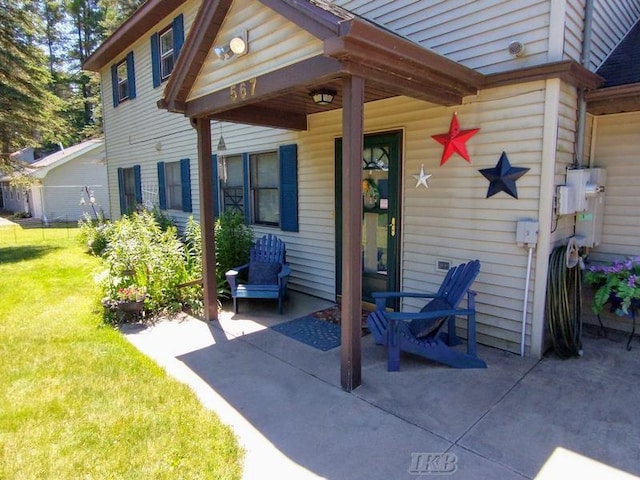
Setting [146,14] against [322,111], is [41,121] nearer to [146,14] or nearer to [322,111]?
[146,14]

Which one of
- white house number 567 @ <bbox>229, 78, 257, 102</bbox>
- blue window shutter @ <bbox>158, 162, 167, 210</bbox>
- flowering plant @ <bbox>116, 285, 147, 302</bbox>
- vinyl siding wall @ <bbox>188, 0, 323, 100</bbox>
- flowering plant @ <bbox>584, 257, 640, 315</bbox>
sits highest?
vinyl siding wall @ <bbox>188, 0, 323, 100</bbox>

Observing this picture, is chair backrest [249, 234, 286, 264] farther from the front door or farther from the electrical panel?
the electrical panel

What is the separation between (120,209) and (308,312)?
28.8 ft

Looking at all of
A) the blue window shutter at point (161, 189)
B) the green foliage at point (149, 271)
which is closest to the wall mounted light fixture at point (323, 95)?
the green foliage at point (149, 271)

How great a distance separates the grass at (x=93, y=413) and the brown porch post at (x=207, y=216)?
106 centimetres

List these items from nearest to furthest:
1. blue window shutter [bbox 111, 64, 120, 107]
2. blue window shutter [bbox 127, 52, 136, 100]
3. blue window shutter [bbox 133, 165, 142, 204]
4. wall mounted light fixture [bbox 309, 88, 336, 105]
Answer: wall mounted light fixture [bbox 309, 88, 336, 105]
blue window shutter [bbox 127, 52, 136, 100]
blue window shutter [bbox 133, 165, 142, 204]
blue window shutter [bbox 111, 64, 120, 107]

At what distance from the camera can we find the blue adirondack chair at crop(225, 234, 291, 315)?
5.11 metres

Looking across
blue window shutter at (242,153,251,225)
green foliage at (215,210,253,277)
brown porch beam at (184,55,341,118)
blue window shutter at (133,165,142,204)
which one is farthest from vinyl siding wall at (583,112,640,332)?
blue window shutter at (133,165,142,204)

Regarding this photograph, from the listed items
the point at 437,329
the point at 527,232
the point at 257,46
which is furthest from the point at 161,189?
the point at 527,232

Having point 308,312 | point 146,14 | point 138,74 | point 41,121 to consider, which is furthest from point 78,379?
point 41,121

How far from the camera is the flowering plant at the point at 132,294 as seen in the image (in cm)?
479

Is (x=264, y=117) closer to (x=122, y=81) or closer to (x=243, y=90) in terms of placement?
(x=243, y=90)

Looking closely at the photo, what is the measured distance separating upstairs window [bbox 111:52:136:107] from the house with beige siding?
6.37m

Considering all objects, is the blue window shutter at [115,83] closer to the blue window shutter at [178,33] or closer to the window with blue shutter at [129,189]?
the window with blue shutter at [129,189]
